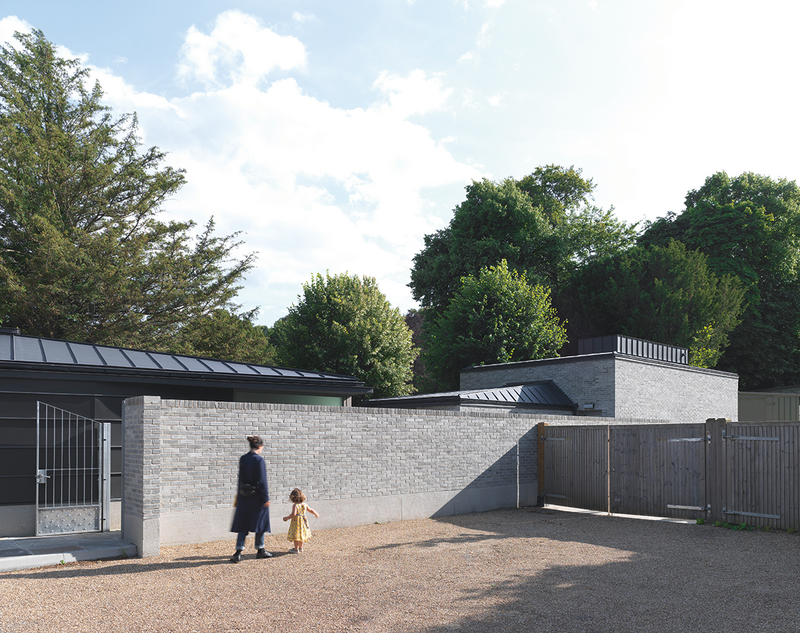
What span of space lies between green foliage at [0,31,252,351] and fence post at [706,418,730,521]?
19521mm

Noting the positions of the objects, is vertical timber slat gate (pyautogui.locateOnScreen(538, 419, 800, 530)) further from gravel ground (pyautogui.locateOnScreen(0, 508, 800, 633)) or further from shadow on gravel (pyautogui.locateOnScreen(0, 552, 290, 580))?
shadow on gravel (pyautogui.locateOnScreen(0, 552, 290, 580))

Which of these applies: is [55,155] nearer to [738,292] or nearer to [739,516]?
[739,516]

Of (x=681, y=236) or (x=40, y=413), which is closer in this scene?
(x=40, y=413)

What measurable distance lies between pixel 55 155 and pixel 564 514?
21.7 metres

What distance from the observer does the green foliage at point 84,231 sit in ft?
72.3

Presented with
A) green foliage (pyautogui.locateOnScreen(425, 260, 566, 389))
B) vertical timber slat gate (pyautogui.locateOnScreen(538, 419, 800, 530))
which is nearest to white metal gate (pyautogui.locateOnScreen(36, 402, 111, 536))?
vertical timber slat gate (pyautogui.locateOnScreen(538, 419, 800, 530))

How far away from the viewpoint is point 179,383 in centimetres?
1155

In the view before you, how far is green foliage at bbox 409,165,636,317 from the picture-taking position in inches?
1352

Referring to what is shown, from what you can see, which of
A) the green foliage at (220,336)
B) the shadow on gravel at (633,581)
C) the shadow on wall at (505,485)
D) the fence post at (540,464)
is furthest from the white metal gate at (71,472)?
the green foliage at (220,336)

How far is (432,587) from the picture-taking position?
7.12m

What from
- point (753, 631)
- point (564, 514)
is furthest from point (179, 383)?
point (753, 631)

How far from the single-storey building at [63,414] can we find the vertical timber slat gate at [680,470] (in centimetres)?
775

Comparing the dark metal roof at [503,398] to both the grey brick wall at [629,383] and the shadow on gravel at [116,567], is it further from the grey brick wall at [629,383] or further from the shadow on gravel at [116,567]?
the shadow on gravel at [116,567]

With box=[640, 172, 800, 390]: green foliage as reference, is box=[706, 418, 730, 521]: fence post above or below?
below
